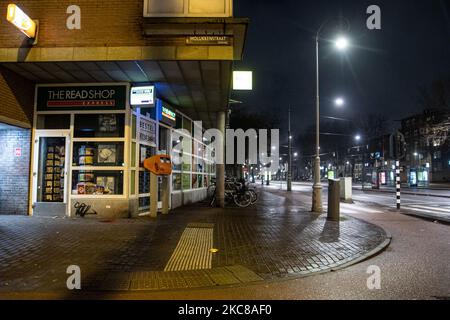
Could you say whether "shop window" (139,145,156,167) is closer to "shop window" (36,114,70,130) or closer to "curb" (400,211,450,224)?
"shop window" (36,114,70,130)

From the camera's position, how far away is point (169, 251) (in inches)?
277

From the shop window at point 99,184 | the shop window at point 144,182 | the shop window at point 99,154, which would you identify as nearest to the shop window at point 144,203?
the shop window at point 144,182

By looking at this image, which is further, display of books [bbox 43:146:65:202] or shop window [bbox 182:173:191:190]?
shop window [bbox 182:173:191:190]

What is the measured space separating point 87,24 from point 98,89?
2054mm

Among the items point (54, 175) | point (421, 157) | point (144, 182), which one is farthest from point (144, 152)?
point (421, 157)

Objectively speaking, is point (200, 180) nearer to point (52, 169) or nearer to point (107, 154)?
point (107, 154)

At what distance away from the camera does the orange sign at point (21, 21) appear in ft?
30.3

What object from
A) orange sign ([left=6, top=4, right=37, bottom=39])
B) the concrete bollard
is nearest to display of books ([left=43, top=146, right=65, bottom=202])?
orange sign ([left=6, top=4, right=37, bottom=39])

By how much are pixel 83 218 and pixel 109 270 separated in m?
5.99

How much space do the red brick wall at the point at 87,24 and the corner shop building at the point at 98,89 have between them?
0.03 metres

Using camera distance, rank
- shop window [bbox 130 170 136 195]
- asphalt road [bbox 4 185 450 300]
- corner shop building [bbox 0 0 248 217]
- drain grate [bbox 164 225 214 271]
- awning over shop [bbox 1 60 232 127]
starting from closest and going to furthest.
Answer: asphalt road [bbox 4 185 450 300] → drain grate [bbox 164 225 214 271] → corner shop building [bbox 0 0 248 217] → awning over shop [bbox 1 60 232 127] → shop window [bbox 130 170 136 195]

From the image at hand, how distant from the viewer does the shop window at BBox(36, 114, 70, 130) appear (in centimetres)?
1180

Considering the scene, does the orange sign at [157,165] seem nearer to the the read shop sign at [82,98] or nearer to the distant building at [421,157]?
the the read shop sign at [82,98]
